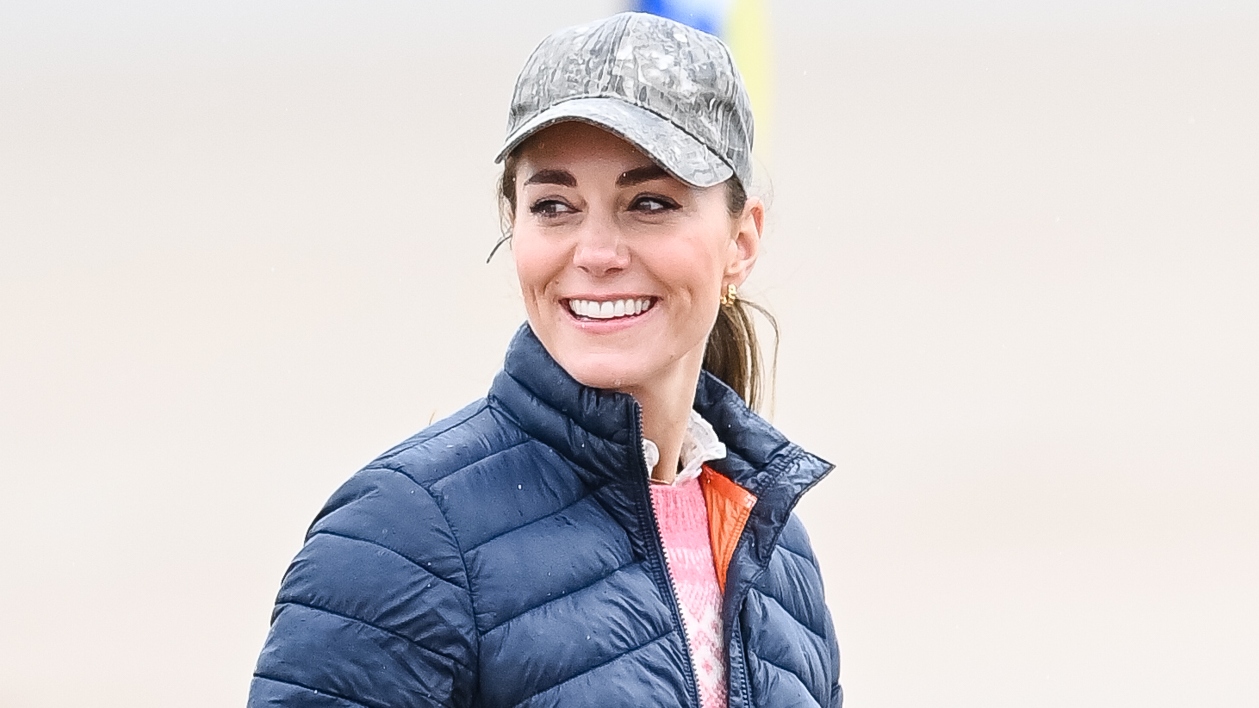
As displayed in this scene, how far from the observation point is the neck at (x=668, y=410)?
1742mm

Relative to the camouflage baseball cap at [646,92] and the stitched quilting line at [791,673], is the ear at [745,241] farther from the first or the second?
the stitched quilting line at [791,673]

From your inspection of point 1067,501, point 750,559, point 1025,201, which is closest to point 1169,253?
point 1025,201

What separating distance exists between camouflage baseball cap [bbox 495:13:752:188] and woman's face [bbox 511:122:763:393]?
0.03 meters

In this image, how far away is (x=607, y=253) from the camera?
63.6 inches

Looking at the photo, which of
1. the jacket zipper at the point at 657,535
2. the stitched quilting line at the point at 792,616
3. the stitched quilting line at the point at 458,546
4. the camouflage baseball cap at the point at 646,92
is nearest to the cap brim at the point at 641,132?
the camouflage baseball cap at the point at 646,92

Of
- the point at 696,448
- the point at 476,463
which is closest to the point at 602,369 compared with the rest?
the point at 476,463

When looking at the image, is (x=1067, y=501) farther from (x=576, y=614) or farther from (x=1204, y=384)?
(x=576, y=614)

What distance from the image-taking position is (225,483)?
5988 millimetres

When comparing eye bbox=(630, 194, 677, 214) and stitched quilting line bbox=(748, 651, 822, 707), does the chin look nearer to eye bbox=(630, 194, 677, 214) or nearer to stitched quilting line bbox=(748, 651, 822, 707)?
eye bbox=(630, 194, 677, 214)

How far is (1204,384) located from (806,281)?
1765 millimetres

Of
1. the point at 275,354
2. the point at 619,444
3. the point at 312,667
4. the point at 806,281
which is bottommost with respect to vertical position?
the point at 312,667

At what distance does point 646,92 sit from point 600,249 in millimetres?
168

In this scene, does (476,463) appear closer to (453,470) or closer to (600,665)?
(453,470)

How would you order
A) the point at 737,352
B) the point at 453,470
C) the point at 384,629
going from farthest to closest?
the point at 737,352 < the point at 453,470 < the point at 384,629
